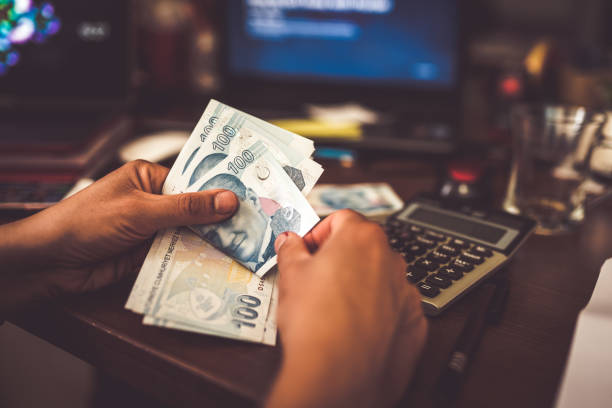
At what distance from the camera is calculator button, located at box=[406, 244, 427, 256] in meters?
0.59

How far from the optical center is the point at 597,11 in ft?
7.56

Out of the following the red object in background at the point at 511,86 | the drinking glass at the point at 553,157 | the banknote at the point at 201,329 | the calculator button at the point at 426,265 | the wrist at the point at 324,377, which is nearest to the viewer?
the wrist at the point at 324,377

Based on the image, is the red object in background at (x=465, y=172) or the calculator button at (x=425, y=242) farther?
the red object in background at (x=465, y=172)

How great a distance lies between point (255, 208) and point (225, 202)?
39 millimetres

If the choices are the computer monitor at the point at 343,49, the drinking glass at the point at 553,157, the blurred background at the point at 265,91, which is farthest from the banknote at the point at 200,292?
the computer monitor at the point at 343,49

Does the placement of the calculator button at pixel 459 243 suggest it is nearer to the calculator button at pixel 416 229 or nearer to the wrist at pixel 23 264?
the calculator button at pixel 416 229

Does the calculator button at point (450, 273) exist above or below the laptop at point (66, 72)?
below

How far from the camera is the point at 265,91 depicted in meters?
1.25

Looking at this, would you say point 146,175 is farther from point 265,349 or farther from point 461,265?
point 461,265

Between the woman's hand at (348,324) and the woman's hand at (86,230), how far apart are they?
0.15 meters

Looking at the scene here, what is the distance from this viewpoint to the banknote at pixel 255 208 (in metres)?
0.54

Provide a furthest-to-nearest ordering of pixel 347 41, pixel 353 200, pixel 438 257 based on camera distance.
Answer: pixel 347 41 < pixel 353 200 < pixel 438 257

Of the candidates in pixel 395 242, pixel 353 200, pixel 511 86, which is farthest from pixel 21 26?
pixel 511 86

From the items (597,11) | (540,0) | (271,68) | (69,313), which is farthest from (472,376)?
(540,0)
